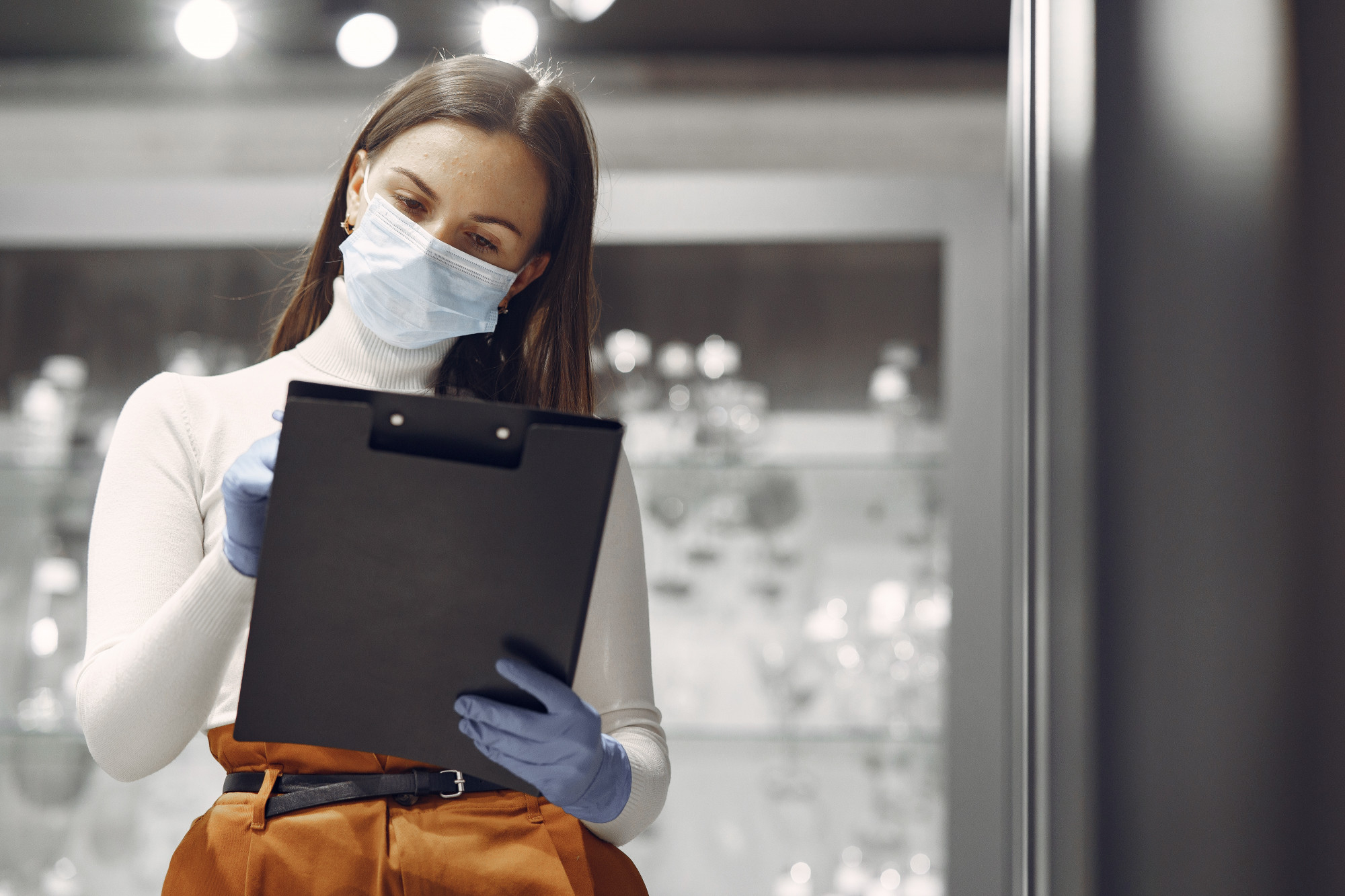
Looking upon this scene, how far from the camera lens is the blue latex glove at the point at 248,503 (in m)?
0.59

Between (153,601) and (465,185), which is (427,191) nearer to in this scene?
(465,185)

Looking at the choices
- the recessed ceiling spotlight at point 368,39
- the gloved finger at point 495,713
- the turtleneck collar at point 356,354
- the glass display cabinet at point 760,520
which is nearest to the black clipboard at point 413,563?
the gloved finger at point 495,713

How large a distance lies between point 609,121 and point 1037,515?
5.57 feet

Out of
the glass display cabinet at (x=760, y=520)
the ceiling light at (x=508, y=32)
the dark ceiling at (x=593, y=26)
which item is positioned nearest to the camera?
the glass display cabinet at (x=760, y=520)

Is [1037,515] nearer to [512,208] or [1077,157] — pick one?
[1077,157]

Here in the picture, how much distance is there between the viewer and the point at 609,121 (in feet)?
6.66

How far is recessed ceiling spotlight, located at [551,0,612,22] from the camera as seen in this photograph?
5.52 feet

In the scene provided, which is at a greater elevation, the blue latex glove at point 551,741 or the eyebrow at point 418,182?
the eyebrow at point 418,182

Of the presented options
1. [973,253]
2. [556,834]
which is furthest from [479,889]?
[973,253]

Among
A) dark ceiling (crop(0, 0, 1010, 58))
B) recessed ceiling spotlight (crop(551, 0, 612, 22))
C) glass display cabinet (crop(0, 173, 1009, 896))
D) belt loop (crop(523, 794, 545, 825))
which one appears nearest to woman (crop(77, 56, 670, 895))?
belt loop (crop(523, 794, 545, 825))

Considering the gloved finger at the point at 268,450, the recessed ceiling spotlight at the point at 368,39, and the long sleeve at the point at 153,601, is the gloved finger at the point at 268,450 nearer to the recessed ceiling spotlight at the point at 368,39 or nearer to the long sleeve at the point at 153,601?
the long sleeve at the point at 153,601

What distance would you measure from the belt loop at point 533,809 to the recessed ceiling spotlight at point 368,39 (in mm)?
1541

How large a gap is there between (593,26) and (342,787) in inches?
61.7

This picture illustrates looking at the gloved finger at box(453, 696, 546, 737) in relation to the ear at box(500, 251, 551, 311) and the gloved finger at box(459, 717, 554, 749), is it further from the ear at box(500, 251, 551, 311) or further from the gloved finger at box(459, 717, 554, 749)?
the ear at box(500, 251, 551, 311)
